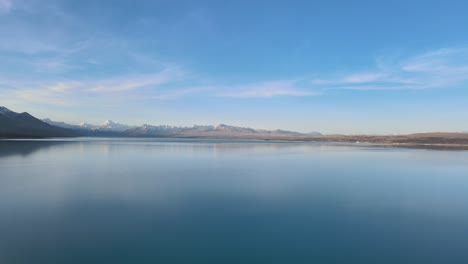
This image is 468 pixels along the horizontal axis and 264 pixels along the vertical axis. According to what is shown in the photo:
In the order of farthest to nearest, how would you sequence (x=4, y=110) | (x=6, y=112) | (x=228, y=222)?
(x=4, y=110), (x=6, y=112), (x=228, y=222)

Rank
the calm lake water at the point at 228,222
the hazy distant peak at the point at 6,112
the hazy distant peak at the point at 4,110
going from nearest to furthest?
the calm lake water at the point at 228,222 → the hazy distant peak at the point at 6,112 → the hazy distant peak at the point at 4,110

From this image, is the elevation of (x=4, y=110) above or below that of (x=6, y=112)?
above

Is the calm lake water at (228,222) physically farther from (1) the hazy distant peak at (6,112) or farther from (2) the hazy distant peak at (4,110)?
(2) the hazy distant peak at (4,110)

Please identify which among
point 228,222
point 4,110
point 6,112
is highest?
point 4,110

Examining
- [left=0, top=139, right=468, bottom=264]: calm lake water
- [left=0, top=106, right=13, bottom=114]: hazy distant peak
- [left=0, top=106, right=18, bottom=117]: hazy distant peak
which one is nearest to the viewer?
[left=0, top=139, right=468, bottom=264]: calm lake water

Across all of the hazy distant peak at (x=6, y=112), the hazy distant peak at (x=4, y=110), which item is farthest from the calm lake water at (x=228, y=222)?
the hazy distant peak at (x=4, y=110)

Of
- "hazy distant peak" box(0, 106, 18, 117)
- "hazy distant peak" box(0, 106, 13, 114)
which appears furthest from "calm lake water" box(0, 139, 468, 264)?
"hazy distant peak" box(0, 106, 13, 114)

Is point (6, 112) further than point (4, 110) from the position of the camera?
No

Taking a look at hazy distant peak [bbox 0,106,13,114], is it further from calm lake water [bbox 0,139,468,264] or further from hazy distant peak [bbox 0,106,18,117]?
calm lake water [bbox 0,139,468,264]

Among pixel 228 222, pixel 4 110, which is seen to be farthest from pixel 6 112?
pixel 228 222

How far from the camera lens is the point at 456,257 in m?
5.33

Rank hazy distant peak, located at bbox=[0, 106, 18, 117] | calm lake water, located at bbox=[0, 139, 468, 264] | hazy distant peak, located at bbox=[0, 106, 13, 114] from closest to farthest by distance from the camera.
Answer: calm lake water, located at bbox=[0, 139, 468, 264], hazy distant peak, located at bbox=[0, 106, 18, 117], hazy distant peak, located at bbox=[0, 106, 13, 114]

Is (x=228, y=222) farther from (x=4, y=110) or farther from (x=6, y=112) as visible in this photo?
(x=4, y=110)

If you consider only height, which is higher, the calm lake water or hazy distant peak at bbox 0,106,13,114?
hazy distant peak at bbox 0,106,13,114
